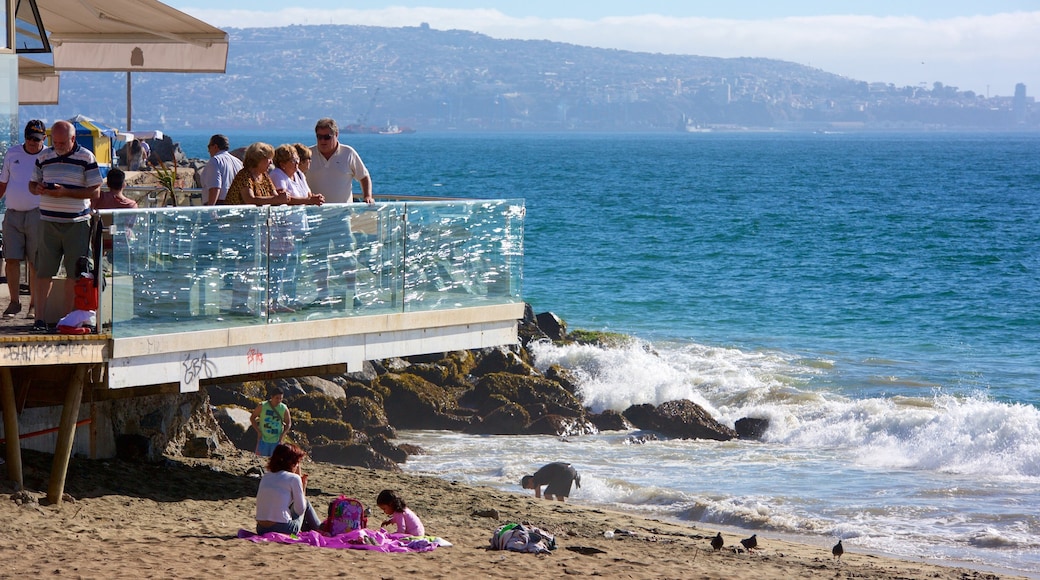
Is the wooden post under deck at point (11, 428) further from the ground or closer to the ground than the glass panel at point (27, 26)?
closer to the ground

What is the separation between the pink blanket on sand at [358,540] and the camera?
10.8m

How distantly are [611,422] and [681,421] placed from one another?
110 cm

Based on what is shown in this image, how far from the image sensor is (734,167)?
124688 mm

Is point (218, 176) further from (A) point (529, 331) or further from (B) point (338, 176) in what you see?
(A) point (529, 331)

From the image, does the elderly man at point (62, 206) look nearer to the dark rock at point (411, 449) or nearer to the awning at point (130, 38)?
the awning at point (130, 38)

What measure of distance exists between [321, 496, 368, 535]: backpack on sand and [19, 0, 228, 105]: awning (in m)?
5.58

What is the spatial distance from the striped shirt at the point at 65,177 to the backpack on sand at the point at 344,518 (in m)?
2.98

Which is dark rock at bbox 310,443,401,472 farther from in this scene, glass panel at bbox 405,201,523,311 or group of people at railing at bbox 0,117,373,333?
group of people at railing at bbox 0,117,373,333

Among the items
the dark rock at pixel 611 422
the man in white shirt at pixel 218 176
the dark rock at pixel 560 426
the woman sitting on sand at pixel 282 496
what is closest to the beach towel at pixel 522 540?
the woman sitting on sand at pixel 282 496

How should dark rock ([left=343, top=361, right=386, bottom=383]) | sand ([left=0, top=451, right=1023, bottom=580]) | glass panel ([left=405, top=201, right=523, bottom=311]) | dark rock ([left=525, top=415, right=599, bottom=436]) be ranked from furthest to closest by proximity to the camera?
dark rock ([left=343, top=361, right=386, bottom=383]) → dark rock ([left=525, top=415, right=599, bottom=436]) → glass panel ([left=405, top=201, right=523, bottom=311]) → sand ([left=0, top=451, right=1023, bottom=580])

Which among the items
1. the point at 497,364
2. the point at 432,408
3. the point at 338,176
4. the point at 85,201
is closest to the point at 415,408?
the point at 432,408

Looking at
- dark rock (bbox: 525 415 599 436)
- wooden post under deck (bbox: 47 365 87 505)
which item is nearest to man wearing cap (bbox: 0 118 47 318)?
wooden post under deck (bbox: 47 365 87 505)

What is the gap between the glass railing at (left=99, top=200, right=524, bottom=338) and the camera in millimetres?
10852

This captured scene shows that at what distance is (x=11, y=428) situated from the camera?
11258 mm
